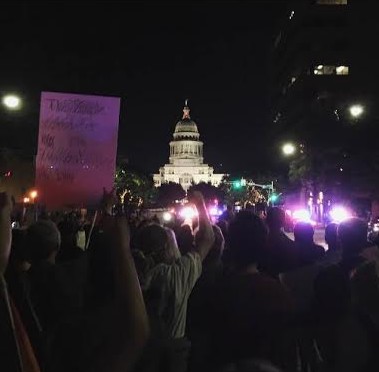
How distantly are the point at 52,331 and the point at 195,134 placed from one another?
163 m

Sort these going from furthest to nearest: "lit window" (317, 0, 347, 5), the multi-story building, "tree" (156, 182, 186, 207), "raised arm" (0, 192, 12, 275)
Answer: "tree" (156, 182, 186, 207)
"lit window" (317, 0, 347, 5)
the multi-story building
"raised arm" (0, 192, 12, 275)

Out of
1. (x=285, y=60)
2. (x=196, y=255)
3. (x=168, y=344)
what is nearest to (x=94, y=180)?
(x=196, y=255)

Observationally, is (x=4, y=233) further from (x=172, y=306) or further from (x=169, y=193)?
(x=169, y=193)

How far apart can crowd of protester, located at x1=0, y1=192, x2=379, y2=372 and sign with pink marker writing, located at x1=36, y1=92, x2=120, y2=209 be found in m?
1.54

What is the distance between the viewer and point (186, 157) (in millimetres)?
164625

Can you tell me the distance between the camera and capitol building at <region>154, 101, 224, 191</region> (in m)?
164

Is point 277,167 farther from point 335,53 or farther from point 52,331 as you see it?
point 52,331

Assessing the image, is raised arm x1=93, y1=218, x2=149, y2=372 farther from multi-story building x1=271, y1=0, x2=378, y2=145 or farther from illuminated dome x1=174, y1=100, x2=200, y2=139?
illuminated dome x1=174, y1=100, x2=200, y2=139

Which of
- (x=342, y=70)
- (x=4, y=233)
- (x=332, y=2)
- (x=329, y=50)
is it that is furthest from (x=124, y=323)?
(x=332, y=2)

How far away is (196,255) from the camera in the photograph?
14.2ft

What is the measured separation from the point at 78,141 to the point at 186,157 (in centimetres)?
15796

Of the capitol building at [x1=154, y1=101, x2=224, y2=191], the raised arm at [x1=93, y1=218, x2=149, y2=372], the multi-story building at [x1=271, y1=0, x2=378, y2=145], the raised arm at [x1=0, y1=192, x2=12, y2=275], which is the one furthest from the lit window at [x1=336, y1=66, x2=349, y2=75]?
the capitol building at [x1=154, y1=101, x2=224, y2=191]

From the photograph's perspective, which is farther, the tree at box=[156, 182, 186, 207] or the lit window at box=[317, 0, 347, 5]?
the tree at box=[156, 182, 186, 207]

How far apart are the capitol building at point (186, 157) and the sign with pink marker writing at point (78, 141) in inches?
6172
